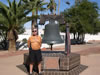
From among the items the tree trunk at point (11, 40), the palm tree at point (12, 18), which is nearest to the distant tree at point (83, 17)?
the palm tree at point (12, 18)

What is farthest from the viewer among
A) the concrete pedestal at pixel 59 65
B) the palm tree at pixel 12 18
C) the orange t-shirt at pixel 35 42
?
the palm tree at pixel 12 18

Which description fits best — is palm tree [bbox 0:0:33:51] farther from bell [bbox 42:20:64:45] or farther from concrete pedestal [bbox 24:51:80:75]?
concrete pedestal [bbox 24:51:80:75]

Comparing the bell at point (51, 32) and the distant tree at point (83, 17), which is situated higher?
the distant tree at point (83, 17)

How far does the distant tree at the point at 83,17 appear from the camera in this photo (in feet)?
90.7

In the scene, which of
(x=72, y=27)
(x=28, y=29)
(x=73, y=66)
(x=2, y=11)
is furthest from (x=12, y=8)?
(x=28, y=29)

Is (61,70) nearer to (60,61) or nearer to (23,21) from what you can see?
(60,61)

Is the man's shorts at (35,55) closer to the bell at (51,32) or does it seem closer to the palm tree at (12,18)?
the bell at (51,32)

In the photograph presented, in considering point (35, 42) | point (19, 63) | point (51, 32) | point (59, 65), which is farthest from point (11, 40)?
point (35, 42)

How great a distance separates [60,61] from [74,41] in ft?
94.3

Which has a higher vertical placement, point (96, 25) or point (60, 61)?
point (96, 25)

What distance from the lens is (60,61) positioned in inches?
228

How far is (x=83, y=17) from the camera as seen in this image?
92.6ft

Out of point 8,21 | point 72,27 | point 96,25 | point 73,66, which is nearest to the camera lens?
point 73,66

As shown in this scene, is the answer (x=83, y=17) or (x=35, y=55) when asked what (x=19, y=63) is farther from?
(x=83, y=17)
